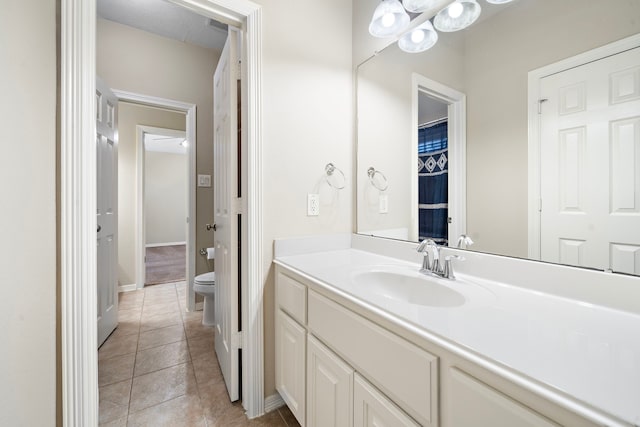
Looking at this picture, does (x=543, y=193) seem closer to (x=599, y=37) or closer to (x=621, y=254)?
(x=621, y=254)

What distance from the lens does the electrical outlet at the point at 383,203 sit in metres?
1.56

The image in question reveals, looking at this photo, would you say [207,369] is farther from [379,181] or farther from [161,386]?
[379,181]

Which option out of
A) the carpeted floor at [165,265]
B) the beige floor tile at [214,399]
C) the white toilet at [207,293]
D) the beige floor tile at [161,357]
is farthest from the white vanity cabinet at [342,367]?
the carpeted floor at [165,265]

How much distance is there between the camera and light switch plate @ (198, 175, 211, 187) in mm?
2806

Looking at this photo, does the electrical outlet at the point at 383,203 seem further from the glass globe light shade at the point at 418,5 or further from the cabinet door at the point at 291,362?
the glass globe light shade at the point at 418,5

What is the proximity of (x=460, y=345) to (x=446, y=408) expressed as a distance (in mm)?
156

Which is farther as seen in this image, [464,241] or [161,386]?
[161,386]

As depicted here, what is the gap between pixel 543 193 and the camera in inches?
35.9

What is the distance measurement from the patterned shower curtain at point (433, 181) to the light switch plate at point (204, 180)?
88.1 inches

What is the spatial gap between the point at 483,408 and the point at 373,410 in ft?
1.17

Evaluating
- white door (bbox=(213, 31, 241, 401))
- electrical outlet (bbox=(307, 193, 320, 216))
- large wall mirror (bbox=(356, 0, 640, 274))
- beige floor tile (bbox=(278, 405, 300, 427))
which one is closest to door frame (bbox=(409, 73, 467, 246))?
large wall mirror (bbox=(356, 0, 640, 274))

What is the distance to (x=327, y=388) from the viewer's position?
3.19 feet

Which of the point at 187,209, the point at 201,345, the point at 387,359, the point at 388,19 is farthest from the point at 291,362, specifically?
the point at 187,209

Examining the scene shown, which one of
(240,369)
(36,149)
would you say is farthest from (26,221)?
(240,369)
